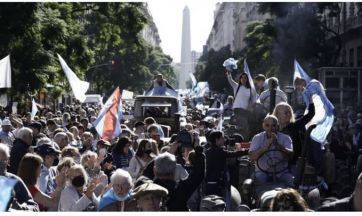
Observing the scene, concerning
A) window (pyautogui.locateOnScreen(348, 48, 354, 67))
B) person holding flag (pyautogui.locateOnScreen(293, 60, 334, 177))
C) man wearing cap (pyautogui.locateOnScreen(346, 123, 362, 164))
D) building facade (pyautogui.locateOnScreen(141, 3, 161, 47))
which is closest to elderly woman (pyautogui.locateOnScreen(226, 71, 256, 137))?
person holding flag (pyautogui.locateOnScreen(293, 60, 334, 177))

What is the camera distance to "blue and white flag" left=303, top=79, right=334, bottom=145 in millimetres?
8930

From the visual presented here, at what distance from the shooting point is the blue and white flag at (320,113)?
8.93 m

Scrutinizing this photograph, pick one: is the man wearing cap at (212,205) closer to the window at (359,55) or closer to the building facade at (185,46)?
the window at (359,55)

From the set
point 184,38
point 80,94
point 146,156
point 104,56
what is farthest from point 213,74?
point 184,38

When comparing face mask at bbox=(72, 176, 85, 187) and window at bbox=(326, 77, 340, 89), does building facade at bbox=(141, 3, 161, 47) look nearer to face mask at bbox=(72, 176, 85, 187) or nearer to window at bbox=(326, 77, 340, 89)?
window at bbox=(326, 77, 340, 89)

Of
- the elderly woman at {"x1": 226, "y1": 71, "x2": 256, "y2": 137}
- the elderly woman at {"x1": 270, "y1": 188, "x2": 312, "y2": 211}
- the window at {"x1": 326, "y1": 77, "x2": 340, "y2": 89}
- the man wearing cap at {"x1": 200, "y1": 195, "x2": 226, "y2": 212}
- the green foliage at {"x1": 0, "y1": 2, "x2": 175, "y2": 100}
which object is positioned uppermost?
the green foliage at {"x1": 0, "y1": 2, "x2": 175, "y2": 100}

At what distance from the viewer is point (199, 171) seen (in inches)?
295

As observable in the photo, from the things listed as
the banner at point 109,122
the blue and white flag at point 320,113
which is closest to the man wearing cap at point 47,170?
the blue and white flag at point 320,113

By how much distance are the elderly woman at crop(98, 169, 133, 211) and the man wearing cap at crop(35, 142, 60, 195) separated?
74.6 inches

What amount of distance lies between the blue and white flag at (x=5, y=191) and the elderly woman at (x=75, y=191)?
112 cm

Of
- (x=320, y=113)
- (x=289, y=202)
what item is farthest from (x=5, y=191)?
(x=320, y=113)

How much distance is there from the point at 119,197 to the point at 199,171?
1.01 metres

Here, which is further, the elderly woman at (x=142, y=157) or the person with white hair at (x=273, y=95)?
the person with white hair at (x=273, y=95)

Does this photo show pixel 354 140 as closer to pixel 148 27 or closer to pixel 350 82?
pixel 350 82
